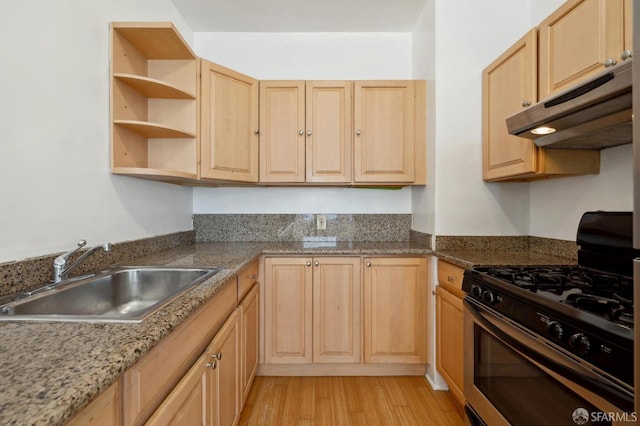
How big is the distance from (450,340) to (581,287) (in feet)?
2.74

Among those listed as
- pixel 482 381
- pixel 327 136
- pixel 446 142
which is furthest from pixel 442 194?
pixel 482 381

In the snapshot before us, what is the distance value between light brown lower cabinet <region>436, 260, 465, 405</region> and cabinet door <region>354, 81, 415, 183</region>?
769mm

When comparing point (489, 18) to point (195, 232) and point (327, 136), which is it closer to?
point (327, 136)

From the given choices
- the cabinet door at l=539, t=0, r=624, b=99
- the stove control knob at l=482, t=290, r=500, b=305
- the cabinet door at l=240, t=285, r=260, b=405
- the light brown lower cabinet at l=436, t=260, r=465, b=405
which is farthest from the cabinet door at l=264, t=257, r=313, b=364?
the cabinet door at l=539, t=0, r=624, b=99

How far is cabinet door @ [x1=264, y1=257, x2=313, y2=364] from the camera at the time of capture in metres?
2.03

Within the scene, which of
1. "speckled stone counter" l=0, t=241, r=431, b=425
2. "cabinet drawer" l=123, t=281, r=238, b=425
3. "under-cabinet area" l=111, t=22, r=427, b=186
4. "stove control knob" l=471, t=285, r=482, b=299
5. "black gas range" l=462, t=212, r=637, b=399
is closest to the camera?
"speckled stone counter" l=0, t=241, r=431, b=425

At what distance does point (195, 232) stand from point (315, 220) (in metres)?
1.00

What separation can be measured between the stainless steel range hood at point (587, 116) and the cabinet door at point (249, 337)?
5.32 ft

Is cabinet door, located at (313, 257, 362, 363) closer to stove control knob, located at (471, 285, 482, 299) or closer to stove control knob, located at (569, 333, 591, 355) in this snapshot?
stove control knob, located at (471, 285, 482, 299)

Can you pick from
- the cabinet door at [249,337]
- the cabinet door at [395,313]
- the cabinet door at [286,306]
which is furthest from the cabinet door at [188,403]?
the cabinet door at [395,313]

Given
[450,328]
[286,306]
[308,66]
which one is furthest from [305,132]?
[450,328]

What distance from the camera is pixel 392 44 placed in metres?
2.50

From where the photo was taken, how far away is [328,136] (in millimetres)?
2227

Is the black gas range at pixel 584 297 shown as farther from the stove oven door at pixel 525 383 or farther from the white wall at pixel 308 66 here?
the white wall at pixel 308 66
